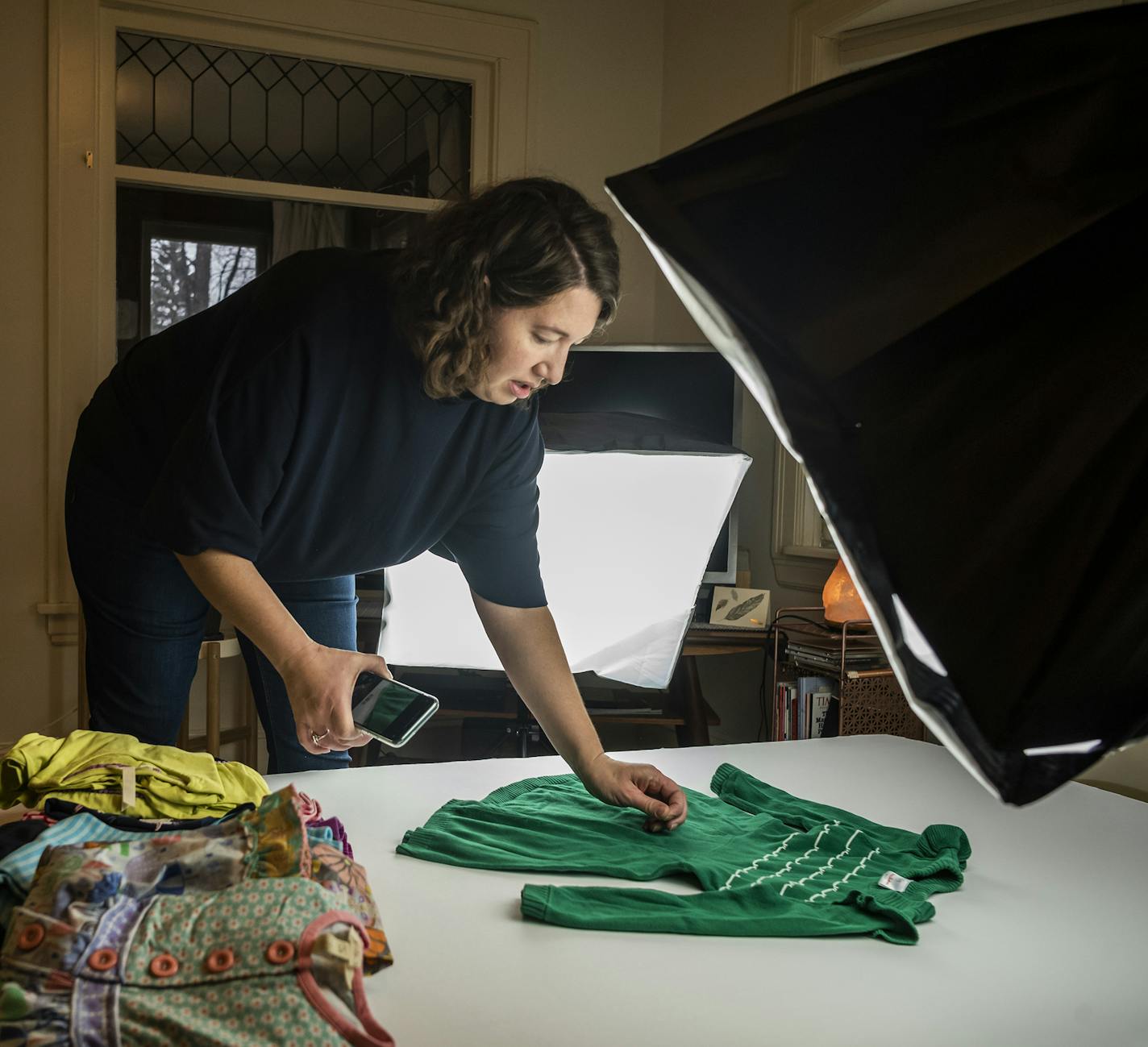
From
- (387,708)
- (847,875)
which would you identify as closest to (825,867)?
(847,875)

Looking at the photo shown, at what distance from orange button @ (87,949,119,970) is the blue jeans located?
0.83 meters

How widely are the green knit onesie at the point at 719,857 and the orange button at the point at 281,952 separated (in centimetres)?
35

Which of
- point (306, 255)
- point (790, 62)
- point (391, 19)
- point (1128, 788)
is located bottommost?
point (1128, 788)

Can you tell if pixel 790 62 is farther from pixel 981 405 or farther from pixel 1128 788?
pixel 981 405

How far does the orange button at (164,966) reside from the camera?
701mm

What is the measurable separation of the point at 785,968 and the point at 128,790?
67 cm

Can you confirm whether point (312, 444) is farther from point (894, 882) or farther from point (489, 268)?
point (894, 882)

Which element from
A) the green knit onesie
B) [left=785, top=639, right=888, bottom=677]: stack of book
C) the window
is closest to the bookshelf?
[left=785, top=639, right=888, bottom=677]: stack of book

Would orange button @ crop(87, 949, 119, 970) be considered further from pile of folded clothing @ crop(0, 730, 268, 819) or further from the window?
the window

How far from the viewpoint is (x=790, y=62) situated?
10.8 ft

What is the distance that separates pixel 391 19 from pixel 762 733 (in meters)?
2.72

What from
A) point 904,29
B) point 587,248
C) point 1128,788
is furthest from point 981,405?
point 904,29

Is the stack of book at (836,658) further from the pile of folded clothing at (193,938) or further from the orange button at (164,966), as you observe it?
the orange button at (164,966)

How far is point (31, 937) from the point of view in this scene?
70 cm
